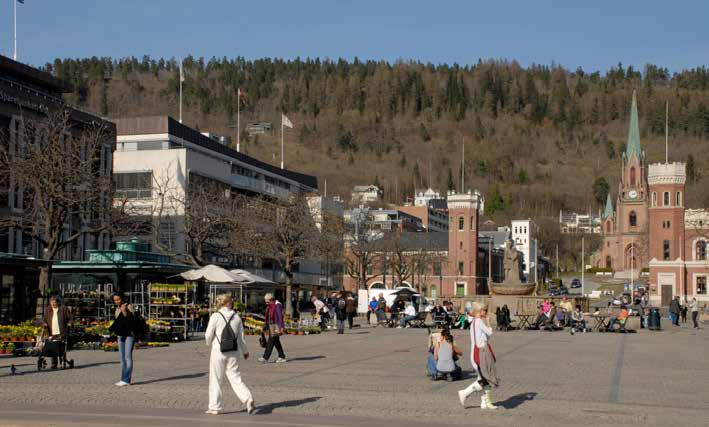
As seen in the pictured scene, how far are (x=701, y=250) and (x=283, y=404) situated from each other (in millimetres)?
118746

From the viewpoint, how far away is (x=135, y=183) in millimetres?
73875

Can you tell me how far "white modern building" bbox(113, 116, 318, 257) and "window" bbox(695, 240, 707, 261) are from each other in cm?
6364

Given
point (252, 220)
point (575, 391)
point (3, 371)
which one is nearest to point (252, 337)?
point (3, 371)

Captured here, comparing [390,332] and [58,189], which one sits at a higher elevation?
[58,189]

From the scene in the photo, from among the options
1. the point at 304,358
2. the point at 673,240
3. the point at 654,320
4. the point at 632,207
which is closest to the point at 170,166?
the point at 654,320

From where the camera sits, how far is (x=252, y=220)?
6762 cm

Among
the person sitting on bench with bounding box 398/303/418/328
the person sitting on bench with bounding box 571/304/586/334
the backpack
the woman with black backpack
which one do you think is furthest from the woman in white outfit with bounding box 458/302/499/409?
the person sitting on bench with bounding box 398/303/418/328

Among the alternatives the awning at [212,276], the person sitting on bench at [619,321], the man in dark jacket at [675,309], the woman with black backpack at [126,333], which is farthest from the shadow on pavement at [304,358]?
the man in dark jacket at [675,309]

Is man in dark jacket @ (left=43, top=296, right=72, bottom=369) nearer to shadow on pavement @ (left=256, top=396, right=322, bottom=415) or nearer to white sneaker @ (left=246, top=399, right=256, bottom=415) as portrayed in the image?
shadow on pavement @ (left=256, top=396, right=322, bottom=415)

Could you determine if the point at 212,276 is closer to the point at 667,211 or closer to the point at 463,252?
the point at 667,211

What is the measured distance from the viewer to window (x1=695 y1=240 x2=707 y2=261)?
124938mm

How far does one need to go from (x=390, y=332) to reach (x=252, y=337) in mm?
8380

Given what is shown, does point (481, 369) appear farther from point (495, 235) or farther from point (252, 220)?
point (495, 235)

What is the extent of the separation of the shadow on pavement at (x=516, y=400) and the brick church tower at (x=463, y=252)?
119 meters
